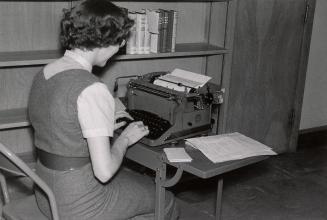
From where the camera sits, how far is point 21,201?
2.29 metres

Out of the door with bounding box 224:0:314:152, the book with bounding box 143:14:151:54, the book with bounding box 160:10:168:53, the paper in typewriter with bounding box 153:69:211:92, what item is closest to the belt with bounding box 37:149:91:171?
the paper in typewriter with bounding box 153:69:211:92

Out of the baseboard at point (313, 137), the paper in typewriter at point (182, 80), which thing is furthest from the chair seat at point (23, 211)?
the baseboard at point (313, 137)

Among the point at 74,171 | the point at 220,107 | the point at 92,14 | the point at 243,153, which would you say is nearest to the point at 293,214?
the point at 220,107

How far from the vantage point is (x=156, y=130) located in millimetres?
2527

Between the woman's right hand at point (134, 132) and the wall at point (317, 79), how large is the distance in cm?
262

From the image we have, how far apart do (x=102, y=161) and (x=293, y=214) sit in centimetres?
187

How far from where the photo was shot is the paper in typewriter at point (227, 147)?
2.32 metres

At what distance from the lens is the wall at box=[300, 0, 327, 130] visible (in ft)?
14.8

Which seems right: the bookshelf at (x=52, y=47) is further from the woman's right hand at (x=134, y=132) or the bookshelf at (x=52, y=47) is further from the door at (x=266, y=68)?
the woman's right hand at (x=134, y=132)

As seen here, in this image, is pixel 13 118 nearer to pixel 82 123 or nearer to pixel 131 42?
pixel 131 42

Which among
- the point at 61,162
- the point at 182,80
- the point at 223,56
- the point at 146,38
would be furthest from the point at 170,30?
the point at 61,162

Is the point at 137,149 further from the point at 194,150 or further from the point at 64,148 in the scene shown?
the point at 64,148

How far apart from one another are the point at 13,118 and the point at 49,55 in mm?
411

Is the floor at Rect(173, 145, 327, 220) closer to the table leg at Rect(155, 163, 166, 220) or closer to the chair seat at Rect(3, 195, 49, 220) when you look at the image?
the table leg at Rect(155, 163, 166, 220)
